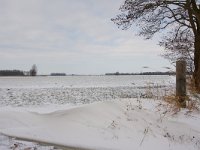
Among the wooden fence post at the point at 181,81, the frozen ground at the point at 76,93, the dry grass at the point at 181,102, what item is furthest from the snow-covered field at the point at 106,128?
the frozen ground at the point at 76,93

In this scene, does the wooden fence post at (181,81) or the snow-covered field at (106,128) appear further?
the wooden fence post at (181,81)

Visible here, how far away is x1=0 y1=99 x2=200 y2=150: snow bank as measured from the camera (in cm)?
609

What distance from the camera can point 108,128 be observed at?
663 centimetres

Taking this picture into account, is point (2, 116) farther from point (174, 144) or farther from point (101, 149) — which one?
point (174, 144)

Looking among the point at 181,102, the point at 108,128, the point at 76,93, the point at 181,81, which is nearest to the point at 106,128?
the point at 108,128

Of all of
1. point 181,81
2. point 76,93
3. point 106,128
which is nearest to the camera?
point 106,128

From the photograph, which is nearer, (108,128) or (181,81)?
(108,128)

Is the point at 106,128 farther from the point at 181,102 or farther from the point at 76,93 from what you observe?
the point at 76,93

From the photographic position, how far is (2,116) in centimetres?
743

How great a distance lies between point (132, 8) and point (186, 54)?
309 cm

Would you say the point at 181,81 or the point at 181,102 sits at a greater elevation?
the point at 181,81

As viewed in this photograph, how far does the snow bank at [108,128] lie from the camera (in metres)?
6.09

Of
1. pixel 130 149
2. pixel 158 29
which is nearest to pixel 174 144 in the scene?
pixel 130 149

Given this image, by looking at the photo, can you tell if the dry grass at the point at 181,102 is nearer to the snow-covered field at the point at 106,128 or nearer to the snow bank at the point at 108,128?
the snow-covered field at the point at 106,128
